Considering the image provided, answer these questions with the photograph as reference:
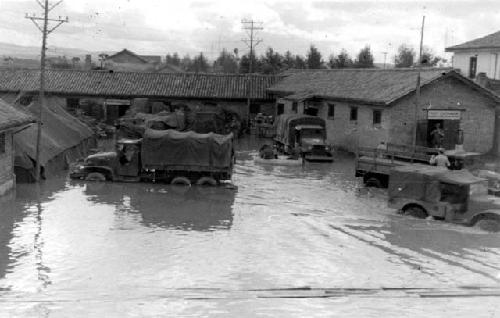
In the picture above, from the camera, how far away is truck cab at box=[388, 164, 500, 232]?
18.3m

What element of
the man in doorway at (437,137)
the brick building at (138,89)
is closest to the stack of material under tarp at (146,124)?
the brick building at (138,89)

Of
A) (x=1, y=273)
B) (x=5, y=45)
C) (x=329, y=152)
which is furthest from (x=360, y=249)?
(x=5, y=45)

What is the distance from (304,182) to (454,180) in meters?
9.51

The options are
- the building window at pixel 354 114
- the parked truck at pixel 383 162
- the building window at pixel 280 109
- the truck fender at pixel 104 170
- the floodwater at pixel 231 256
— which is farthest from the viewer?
the building window at pixel 280 109

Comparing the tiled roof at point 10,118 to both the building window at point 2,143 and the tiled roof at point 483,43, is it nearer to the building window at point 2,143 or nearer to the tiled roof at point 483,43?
the building window at point 2,143

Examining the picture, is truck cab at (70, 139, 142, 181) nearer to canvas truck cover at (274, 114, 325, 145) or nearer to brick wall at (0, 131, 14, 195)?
brick wall at (0, 131, 14, 195)

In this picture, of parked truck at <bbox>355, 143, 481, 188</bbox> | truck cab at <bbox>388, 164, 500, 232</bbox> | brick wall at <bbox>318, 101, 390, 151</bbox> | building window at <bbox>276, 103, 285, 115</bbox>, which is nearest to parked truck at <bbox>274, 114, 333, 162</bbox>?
brick wall at <bbox>318, 101, 390, 151</bbox>

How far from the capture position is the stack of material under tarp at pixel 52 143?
25.2 metres

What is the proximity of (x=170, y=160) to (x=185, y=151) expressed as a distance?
0.72 m

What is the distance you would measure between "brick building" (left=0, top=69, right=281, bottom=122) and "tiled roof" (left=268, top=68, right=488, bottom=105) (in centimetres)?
256

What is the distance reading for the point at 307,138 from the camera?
113 ft

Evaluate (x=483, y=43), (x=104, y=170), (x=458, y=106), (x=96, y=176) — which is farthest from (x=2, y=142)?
(x=483, y=43)

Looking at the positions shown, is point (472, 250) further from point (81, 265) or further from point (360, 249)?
point (81, 265)

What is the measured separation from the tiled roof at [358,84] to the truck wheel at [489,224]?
15716 millimetres
